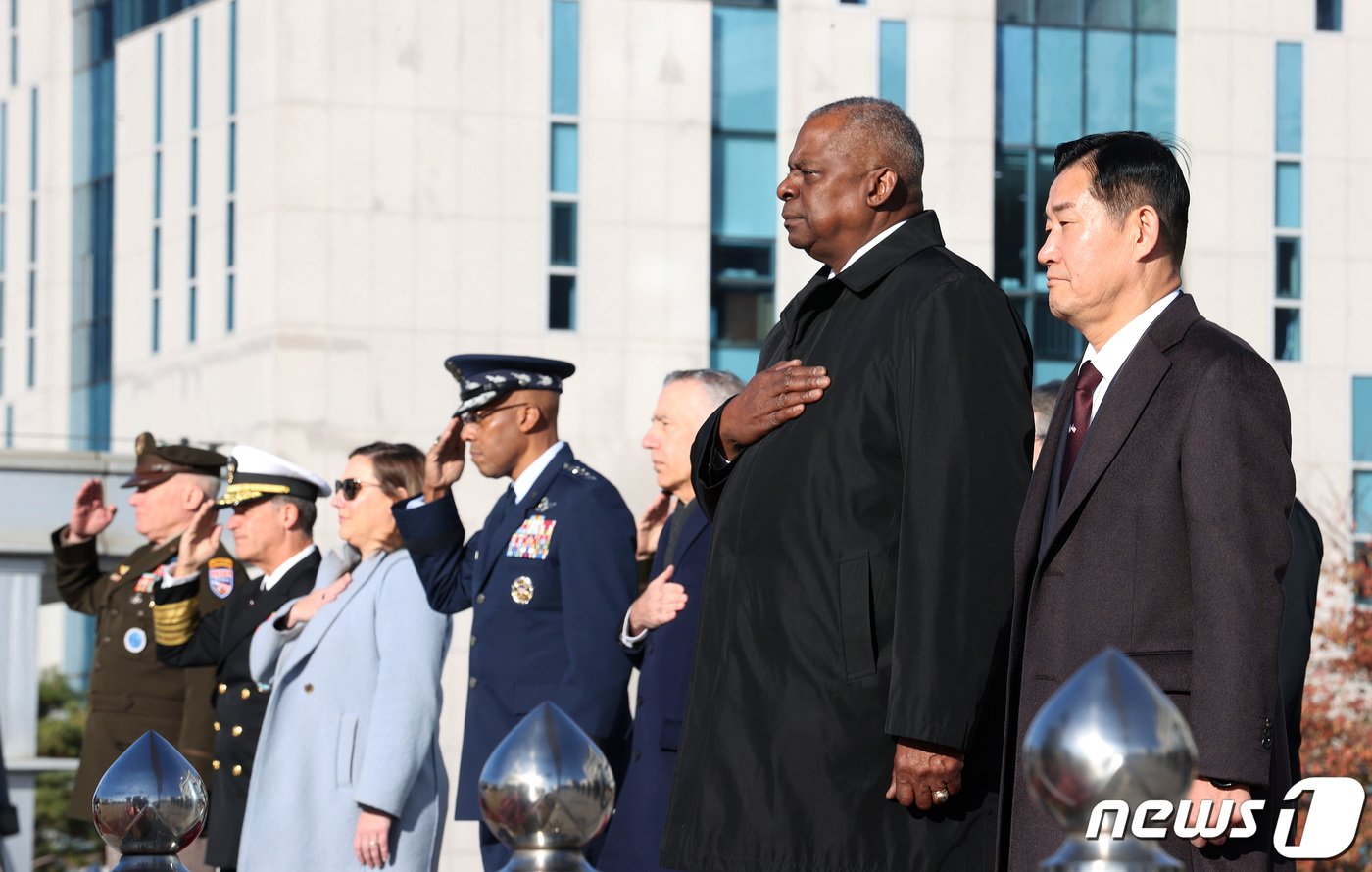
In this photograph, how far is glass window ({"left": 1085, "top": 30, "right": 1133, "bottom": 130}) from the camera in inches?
1210

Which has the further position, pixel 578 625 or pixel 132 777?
pixel 578 625

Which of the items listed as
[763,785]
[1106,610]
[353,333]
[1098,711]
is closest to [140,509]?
[763,785]

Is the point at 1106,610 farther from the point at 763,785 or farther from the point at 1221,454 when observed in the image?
the point at 763,785

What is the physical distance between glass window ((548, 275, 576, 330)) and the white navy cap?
20.9m

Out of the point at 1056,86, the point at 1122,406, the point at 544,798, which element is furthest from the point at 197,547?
the point at 1056,86

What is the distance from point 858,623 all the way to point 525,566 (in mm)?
2485

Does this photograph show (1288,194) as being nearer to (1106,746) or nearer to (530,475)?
(530,475)

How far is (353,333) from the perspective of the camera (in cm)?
2886

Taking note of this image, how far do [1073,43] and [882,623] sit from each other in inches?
1092

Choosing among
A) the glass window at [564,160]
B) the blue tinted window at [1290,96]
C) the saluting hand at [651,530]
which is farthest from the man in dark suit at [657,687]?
the blue tinted window at [1290,96]

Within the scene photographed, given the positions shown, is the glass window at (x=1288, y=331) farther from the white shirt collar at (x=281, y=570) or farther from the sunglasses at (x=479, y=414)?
the sunglasses at (x=479, y=414)

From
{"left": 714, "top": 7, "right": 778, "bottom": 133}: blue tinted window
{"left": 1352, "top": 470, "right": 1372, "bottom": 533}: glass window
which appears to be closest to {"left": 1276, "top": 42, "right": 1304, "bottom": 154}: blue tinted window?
{"left": 1352, "top": 470, "right": 1372, "bottom": 533}: glass window

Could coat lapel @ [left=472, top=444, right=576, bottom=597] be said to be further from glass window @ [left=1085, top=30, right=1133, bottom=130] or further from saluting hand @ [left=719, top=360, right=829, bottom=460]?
glass window @ [left=1085, top=30, right=1133, bottom=130]

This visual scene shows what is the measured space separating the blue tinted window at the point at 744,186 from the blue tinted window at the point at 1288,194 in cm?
681
